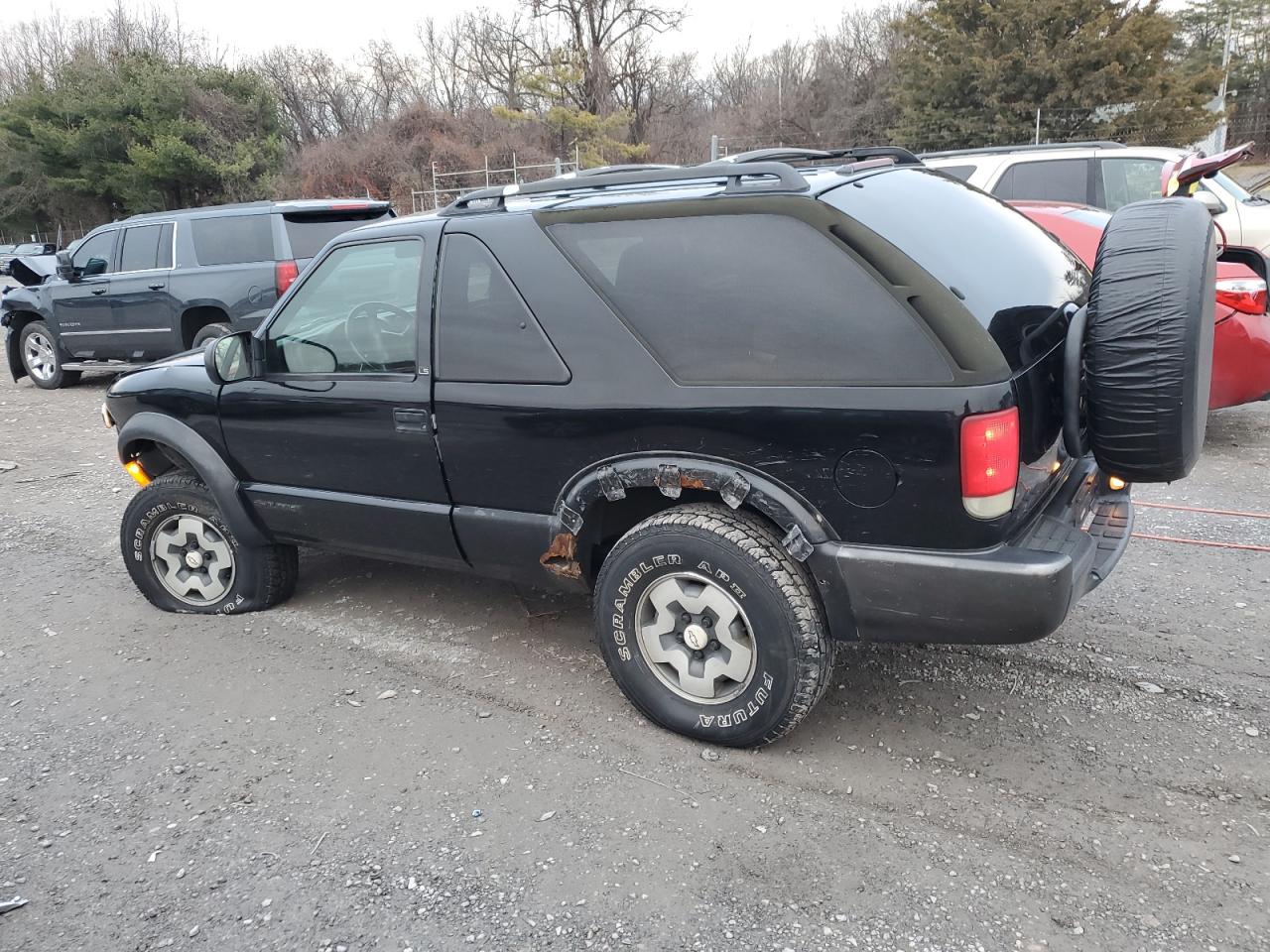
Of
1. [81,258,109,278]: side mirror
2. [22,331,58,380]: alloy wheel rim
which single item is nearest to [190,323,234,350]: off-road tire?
[81,258,109,278]: side mirror

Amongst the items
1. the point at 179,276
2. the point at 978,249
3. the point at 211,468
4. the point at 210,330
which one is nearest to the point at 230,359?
the point at 211,468

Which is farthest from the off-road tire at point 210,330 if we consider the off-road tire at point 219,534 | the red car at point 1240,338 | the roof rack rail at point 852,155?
the red car at point 1240,338

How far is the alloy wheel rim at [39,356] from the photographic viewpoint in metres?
11.8

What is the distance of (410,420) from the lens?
3594 millimetres

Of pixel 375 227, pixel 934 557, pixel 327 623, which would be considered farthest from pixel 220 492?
pixel 934 557

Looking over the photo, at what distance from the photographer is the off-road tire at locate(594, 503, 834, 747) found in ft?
9.46

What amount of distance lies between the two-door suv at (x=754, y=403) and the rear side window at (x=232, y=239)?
636 cm

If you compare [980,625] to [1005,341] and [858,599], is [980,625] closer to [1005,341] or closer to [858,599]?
[858,599]

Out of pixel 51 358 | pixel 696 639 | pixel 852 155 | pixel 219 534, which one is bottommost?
pixel 696 639

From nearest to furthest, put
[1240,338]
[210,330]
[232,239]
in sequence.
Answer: [1240,338] → [232,239] → [210,330]

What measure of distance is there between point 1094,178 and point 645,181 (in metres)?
6.98

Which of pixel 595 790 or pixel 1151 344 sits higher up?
pixel 1151 344

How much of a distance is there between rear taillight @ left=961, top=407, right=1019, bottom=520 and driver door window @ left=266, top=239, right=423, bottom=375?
204cm

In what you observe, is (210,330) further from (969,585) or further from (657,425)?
(969,585)
